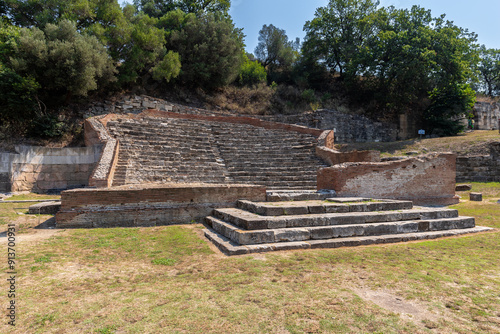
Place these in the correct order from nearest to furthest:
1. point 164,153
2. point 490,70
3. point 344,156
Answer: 1. point 344,156
2. point 164,153
3. point 490,70

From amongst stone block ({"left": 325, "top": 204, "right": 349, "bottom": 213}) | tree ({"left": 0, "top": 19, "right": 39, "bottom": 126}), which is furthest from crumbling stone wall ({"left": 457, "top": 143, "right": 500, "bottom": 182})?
tree ({"left": 0, "top": 19, "right": 39, "bottom": 126})

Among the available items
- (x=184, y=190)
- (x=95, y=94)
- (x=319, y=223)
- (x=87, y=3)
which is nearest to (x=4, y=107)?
(x=95, y=94)

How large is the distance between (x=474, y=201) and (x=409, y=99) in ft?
50.0

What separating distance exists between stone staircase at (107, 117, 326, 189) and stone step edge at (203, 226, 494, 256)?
4.47 meters

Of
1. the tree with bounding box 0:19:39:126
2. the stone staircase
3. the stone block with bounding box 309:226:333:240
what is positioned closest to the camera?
the stone block with bounding box 309:226:333:240

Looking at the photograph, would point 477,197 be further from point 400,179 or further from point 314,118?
point 314,118

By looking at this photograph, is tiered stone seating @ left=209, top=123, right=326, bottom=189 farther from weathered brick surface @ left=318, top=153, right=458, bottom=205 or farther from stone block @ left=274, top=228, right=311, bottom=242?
stone block @ left=274, top=228, right=311, bottom=242

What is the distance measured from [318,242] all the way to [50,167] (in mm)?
10899

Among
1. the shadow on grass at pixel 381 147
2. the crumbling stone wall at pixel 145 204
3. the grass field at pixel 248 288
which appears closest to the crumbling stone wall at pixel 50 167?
the crumbling stone wall at pixel 145 204

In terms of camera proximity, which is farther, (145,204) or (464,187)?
(464,187)

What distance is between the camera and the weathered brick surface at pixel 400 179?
7754 mm

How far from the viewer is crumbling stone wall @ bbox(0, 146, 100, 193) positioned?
10406 mm

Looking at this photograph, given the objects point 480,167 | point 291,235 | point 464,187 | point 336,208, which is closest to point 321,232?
point 291,235

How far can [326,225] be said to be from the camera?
5.25m
